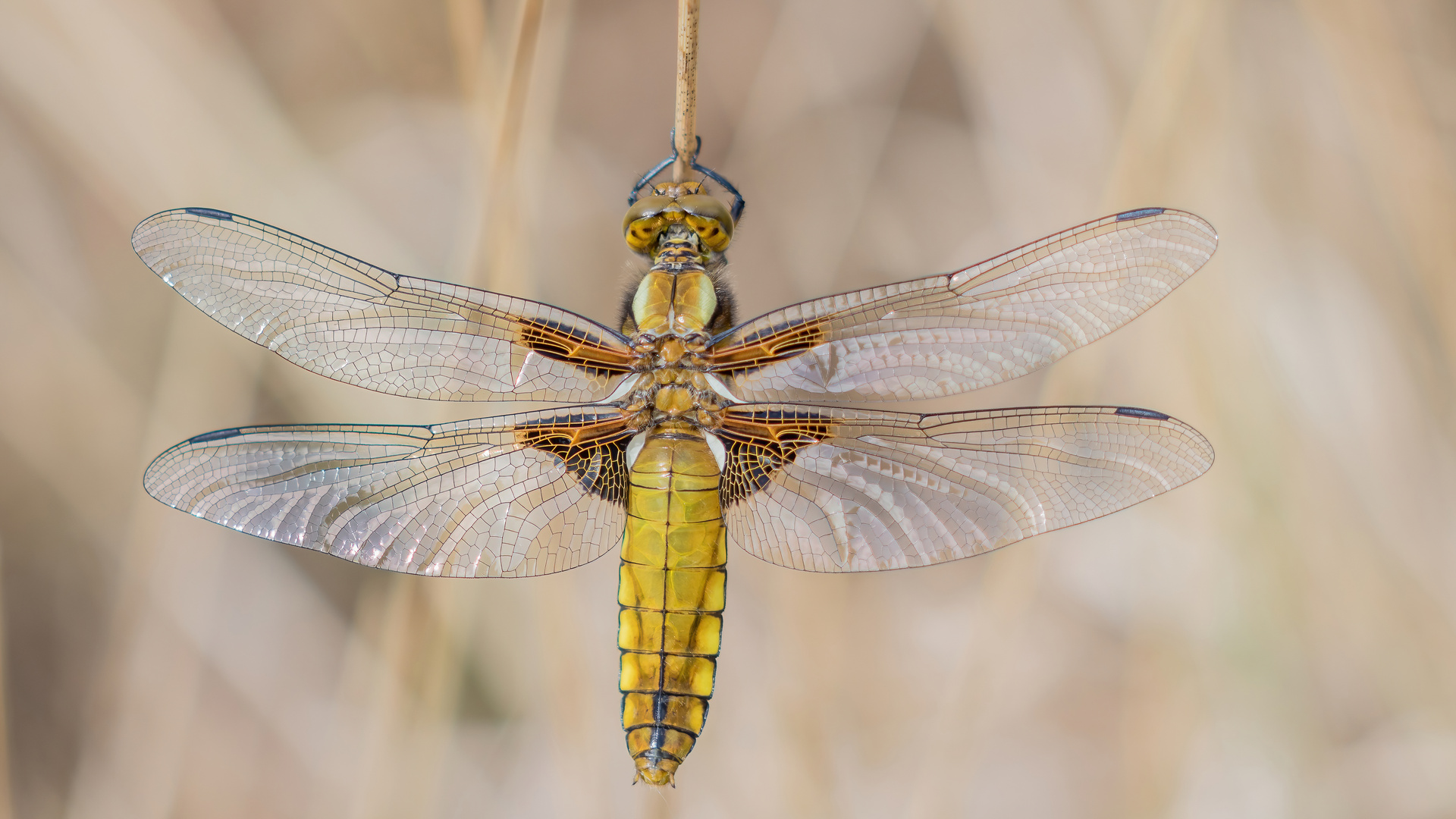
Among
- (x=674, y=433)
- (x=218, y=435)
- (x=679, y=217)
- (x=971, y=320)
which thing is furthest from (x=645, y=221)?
(x=218, y=435)

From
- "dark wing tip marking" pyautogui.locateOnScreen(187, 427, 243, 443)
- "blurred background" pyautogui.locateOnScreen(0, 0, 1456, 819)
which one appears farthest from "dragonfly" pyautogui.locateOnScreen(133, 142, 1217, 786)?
"blurred background" pyautogui.locateOnScreen(0, 0, 1456, 819)

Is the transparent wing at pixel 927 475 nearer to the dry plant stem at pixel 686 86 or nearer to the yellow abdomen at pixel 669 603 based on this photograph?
the yellow abdomen at pixel 669 603

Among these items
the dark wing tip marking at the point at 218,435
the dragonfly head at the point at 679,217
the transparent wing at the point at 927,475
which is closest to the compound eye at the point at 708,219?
the dragonfly head at the point at 679,217

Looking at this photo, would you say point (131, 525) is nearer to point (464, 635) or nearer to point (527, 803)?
point (464, 635)

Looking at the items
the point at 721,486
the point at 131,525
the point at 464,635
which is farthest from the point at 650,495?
the point at 131,525

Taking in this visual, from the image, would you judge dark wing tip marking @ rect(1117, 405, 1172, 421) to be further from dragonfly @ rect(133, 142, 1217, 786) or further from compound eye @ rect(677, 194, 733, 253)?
compound eye @ rect(677, 194, 733, 253)

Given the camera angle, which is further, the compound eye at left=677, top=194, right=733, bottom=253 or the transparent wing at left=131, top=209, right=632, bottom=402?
the compound eye at left=677, top=194, right=733, bottom=253

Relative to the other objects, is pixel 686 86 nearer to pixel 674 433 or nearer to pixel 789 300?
pixel 674 433
